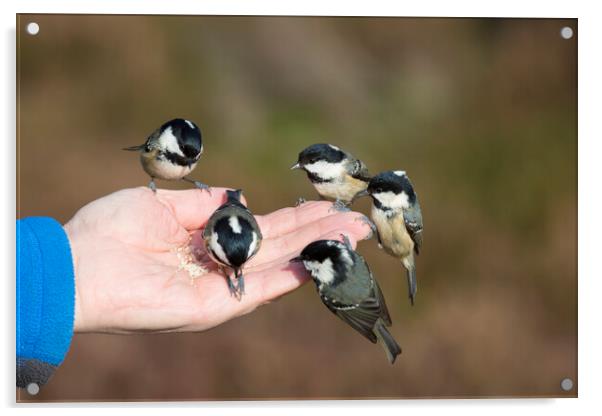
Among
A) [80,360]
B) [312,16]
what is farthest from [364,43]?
[80,360]

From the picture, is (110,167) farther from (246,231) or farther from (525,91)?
(525,91)

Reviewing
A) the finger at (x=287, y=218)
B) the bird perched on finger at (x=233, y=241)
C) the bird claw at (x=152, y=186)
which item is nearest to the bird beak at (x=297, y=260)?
the bird perched on finger at (x=233, y=241)

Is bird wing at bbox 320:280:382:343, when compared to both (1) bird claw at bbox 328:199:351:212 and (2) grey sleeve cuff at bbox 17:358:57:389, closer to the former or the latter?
(1) bird claw at bbox 328:199:351:212

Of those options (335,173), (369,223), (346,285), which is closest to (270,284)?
(346,285)

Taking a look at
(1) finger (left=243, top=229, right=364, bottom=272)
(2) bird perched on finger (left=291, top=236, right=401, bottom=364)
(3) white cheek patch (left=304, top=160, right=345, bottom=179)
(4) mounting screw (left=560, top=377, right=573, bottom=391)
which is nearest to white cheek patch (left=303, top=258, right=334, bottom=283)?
(2) bird perched on finger (left=291, top=236, right=401, bottom=364)

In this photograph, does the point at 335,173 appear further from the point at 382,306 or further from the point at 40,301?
the point at 40,301

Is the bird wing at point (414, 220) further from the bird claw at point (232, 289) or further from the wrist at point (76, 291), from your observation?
the wrist at point (76, 291)
